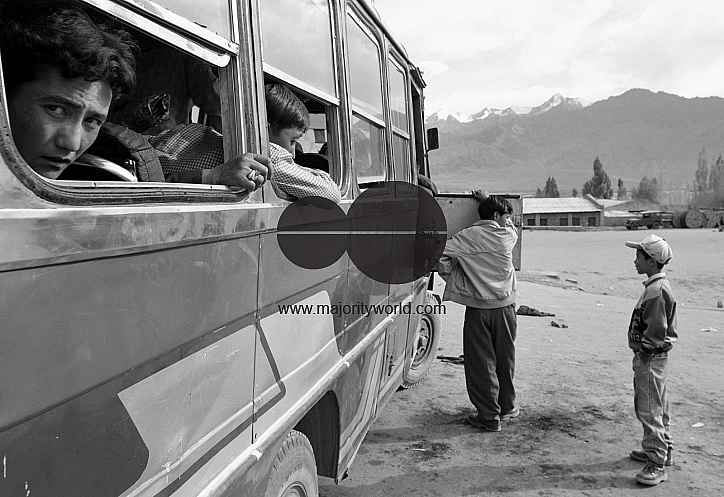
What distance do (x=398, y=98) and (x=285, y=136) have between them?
234 centimetres

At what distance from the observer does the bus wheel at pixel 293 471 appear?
2.32 m

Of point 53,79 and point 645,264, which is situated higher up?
point 53,79

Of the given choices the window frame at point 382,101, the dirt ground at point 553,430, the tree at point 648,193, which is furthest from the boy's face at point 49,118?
the tree at point 648,193

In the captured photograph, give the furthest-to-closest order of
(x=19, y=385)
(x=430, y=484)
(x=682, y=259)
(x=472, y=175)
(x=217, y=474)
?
(x=472, y=175) → (x=682, y=259) → (x=430, y=484) → (x=217, y=474) → (x=19, y=385)

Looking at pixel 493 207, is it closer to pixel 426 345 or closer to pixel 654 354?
pixel 654 354

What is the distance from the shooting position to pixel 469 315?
5.30 m

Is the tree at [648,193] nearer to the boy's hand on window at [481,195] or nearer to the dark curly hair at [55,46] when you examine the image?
the boy's hand on window at [481,195]

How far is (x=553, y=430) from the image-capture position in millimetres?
5289

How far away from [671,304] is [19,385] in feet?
13.8

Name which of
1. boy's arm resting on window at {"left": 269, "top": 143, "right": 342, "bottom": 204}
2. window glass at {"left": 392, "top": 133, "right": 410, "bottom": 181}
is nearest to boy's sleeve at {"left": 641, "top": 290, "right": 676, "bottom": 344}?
window glass at {"left": 392, "top": 133, "right": 410, "bottom": 181}

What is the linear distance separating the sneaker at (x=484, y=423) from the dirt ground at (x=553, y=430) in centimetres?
8

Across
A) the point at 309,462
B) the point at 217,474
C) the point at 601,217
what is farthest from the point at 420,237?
the point at 601,217

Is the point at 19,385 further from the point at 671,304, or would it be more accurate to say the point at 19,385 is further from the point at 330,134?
the point at 671,304
